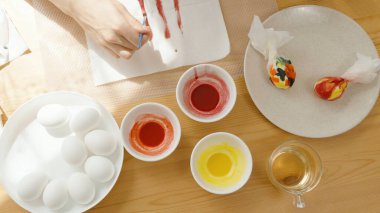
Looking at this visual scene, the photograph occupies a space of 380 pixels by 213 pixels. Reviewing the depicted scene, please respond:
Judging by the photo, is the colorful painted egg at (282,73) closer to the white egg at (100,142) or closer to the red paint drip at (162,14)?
the red paint drip at (162,14)

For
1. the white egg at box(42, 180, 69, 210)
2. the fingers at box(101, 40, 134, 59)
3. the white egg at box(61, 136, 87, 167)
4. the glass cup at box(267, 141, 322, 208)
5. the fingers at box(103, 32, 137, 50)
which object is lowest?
the glass cup at box(267, 141, 322, 208)

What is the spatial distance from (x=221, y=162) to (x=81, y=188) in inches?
10.7

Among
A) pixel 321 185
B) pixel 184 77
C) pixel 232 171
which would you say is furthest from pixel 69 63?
pixel 321 185

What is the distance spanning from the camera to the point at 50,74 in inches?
28.1

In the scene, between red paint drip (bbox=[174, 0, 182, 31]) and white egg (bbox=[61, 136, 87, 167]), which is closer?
white egg (bbox=[61, 136, 87, 167])

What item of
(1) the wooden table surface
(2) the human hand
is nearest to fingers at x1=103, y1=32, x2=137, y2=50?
(2) the human hand

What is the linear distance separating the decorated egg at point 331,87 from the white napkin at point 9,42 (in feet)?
2.09

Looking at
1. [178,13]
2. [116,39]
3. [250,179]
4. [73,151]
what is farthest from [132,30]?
[250,179]

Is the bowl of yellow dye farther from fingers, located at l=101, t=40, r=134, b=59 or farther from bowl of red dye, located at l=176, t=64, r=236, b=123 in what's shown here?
fingers, located at l=101, t=40, r=134, b=59

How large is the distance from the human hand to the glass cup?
37 cm

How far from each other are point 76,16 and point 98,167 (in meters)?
0.32

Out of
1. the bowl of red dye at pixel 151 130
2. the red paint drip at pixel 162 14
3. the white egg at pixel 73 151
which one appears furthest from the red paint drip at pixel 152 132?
the red paint drip at pixel 162 14

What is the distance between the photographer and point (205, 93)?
0.66 meters

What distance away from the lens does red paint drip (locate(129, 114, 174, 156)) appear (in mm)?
651
